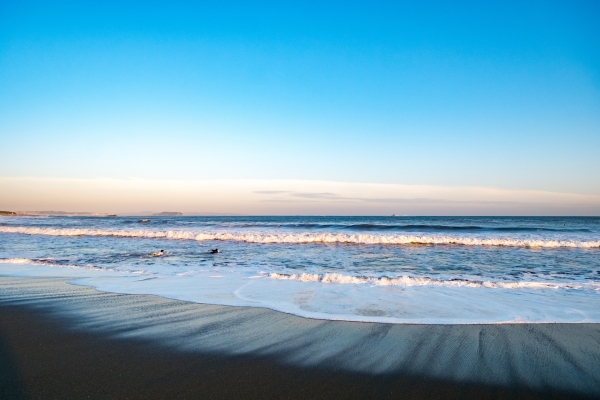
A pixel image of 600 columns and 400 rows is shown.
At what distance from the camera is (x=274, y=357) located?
3.43m

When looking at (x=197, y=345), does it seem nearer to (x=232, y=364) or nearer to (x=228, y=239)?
(x=232, y=364)

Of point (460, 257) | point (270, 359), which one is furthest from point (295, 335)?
point (460, 257)

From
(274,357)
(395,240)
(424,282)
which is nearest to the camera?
(274,357)

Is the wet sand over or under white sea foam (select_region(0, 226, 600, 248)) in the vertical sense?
over

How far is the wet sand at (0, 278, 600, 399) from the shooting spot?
9.06 ft

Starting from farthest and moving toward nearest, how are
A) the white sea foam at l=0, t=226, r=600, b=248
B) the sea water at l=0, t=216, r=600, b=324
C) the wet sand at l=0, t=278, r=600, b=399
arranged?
the white sea foam at l=0, t=226, r=600, b=248 < the sea water at l=0, t=216, r=600, b=324 < the wet sand at l=0, t=278, r=600, b=399

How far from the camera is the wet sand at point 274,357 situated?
2.76m

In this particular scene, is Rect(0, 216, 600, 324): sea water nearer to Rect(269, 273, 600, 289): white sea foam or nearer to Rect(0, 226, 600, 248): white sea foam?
Rect(269, 273, 600, 289): white sea foam

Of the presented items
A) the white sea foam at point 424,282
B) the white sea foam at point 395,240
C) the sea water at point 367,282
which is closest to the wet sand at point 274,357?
the sea water at point 367,282

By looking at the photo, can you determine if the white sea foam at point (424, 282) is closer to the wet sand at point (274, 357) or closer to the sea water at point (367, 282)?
the sea water at point (367, 282)

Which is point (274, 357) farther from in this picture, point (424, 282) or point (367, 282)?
point (424, 282)

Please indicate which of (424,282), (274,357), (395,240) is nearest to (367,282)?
(424,282)

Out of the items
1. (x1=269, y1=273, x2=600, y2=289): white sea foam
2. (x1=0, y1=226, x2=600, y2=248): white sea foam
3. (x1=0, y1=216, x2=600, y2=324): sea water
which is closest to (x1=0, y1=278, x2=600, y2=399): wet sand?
(x1=0, y1=216, x2=600, y2=324): sea water

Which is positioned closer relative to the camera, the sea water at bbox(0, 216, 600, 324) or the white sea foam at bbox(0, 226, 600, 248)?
the sea water at bbox(0, 216, 600, 324)
